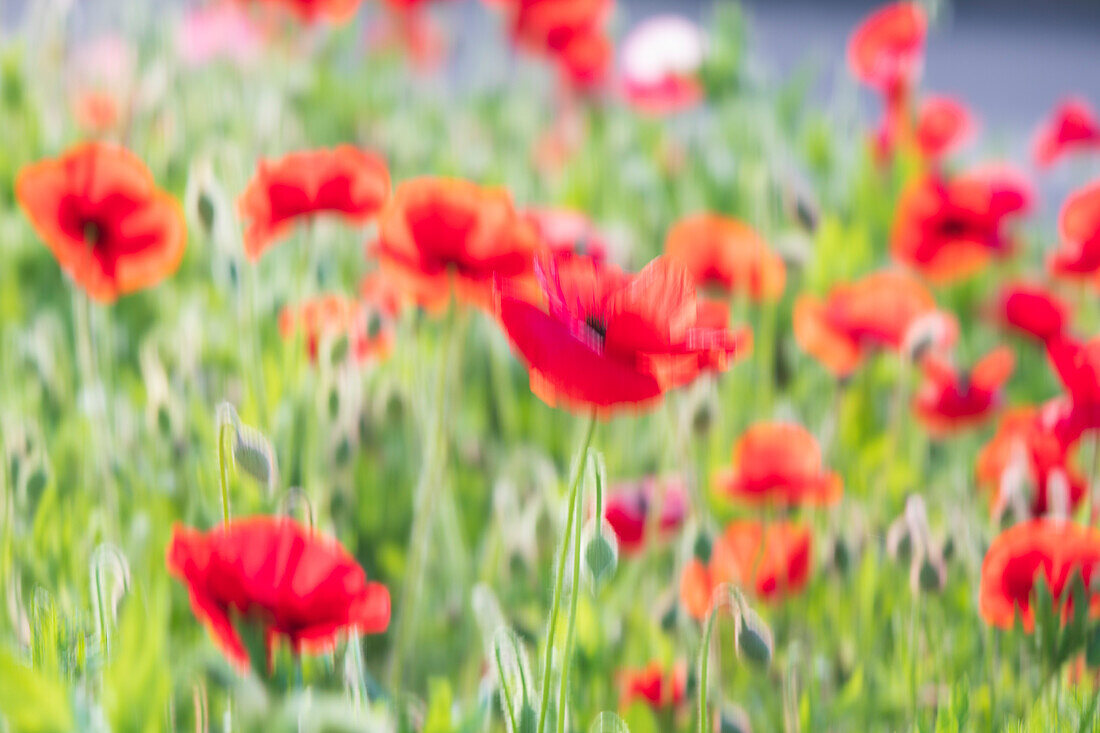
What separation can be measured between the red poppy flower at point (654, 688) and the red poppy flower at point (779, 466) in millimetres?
169

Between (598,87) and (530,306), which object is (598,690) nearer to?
(530,306)

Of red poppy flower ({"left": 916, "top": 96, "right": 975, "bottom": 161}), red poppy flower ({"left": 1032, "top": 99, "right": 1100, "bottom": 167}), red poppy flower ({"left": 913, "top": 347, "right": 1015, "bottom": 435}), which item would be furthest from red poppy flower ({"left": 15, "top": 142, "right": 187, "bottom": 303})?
red poppy flower ({"left": 916, "top": 96, "right": 975, "bottom": 161})

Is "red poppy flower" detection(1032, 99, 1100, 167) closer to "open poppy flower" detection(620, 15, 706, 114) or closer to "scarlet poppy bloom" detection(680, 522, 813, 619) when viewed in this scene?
"open poppy flower" detection(620, 15, 706, 114)

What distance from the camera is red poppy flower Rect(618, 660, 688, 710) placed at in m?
0.59

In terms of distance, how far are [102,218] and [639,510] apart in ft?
1.28

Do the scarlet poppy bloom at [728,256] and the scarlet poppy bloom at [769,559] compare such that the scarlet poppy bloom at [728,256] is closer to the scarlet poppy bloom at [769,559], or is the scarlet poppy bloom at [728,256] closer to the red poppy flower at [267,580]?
the scarlet poppy bloom at [769,559]

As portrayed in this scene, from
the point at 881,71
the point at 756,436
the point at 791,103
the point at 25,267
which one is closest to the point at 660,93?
the point at 791,103

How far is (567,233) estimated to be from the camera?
91cm

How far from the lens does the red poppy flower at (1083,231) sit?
83 cm

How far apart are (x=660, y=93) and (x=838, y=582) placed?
43.2 inches

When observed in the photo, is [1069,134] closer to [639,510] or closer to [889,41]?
[889,41]

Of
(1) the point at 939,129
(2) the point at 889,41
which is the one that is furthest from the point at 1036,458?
(1) the point at 939,129

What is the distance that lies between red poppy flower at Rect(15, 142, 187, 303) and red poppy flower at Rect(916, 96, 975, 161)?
1.14 metres

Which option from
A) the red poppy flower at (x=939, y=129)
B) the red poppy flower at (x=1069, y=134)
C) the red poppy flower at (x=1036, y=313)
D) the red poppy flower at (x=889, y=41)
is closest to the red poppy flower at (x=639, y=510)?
the red poppy flower at (x=1036, y=313)
